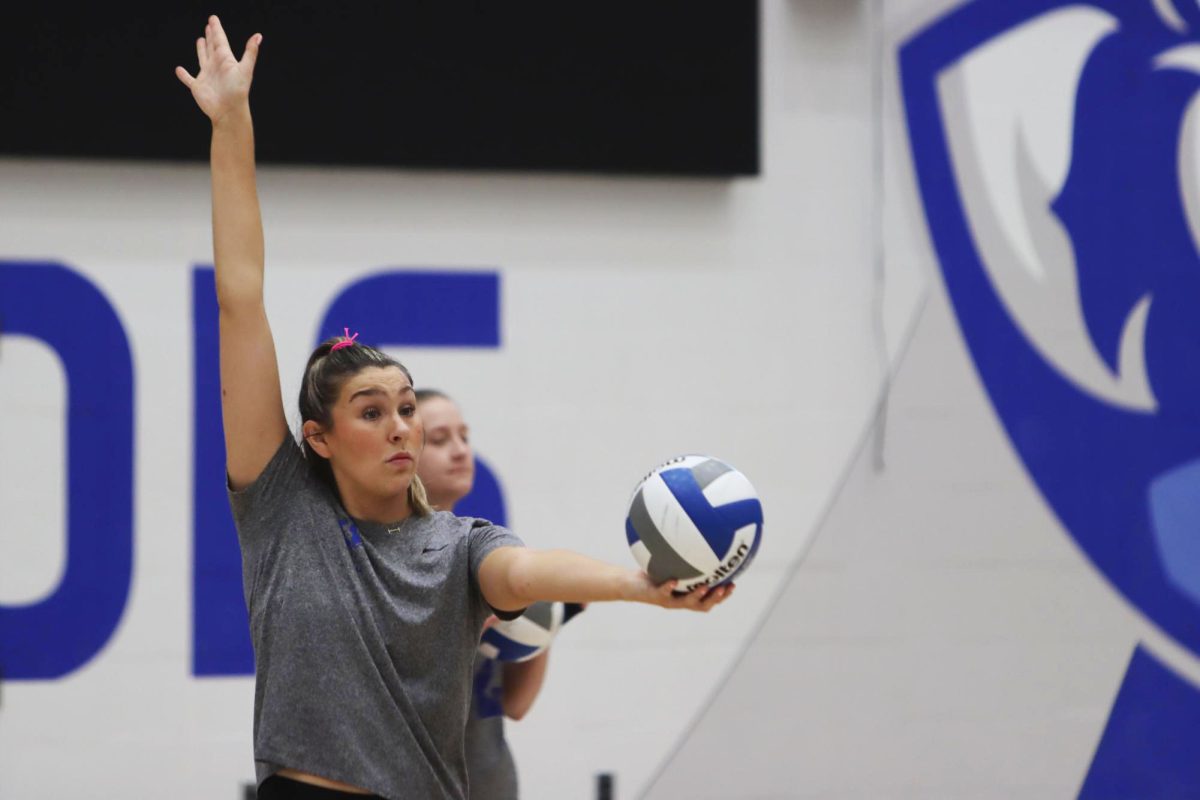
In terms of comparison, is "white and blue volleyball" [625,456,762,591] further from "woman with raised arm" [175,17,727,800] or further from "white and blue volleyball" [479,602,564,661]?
"white and blue volleyball" [479,602,564,661]

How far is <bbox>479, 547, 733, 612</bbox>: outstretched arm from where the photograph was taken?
5.95ft

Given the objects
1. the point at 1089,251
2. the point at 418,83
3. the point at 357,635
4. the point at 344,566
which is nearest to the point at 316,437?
the point at 344,566

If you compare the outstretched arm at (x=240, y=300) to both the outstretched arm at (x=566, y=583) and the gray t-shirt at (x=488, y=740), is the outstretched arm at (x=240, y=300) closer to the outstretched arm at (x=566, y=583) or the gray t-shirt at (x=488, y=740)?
the outstretched arm at (x=566, y=583)

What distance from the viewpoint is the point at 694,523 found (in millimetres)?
1858

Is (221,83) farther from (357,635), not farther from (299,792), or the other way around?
(299,792)

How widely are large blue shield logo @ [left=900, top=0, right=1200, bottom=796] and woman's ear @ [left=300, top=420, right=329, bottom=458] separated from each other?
2.67 m

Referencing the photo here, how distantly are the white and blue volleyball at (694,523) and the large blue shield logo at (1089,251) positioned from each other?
2557 millimetres

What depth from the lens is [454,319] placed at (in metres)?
3.96

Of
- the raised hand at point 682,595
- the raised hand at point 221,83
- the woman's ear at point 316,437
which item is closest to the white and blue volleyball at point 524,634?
the woman's ear at point 316,437

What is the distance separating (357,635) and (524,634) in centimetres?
83

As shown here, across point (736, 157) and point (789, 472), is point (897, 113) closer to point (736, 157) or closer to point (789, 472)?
point (736, 157)

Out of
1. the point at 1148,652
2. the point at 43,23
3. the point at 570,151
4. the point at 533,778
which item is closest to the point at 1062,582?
the point at 1148,652

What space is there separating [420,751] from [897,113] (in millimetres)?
2925

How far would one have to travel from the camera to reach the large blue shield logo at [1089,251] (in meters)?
4.31
